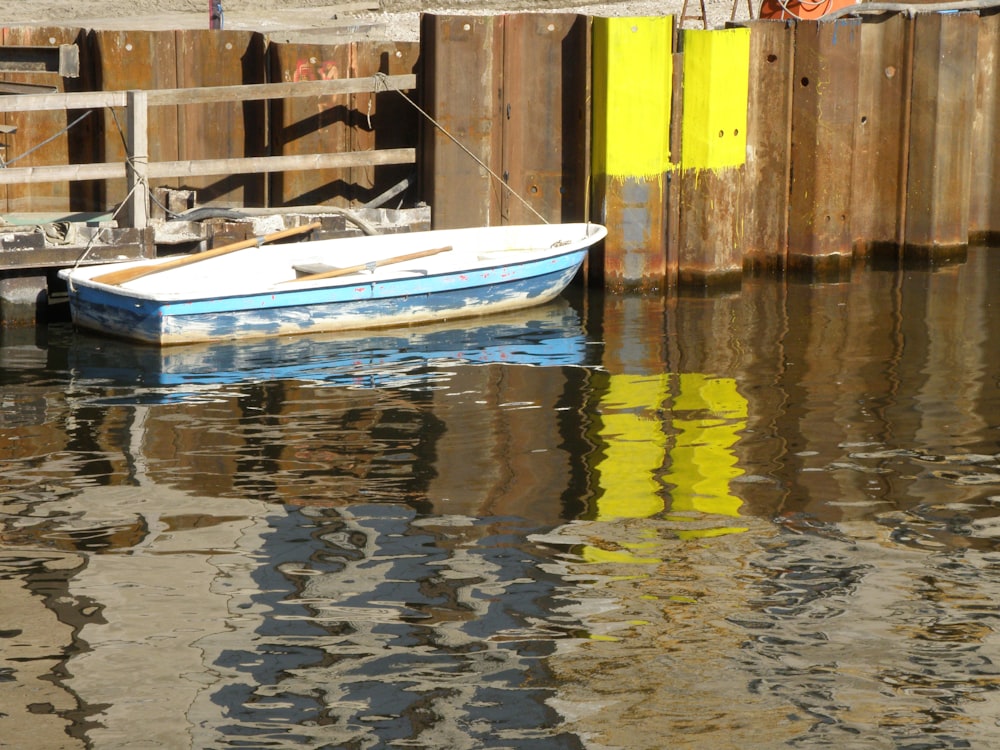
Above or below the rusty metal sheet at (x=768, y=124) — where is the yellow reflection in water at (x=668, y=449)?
below

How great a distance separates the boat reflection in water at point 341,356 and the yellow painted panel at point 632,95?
1503 mm

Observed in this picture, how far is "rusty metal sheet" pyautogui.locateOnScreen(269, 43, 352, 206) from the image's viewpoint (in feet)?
37.6

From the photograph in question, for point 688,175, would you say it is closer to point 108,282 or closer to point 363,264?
point 363,264

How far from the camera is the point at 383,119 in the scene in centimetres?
1182

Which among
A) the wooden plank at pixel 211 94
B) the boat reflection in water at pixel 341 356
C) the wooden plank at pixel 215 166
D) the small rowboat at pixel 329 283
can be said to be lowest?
the boat reflection in water at pixel 341 356

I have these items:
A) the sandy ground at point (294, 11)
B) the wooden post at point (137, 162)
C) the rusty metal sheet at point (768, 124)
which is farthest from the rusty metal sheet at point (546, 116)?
the sandy ground at point (294, 11)

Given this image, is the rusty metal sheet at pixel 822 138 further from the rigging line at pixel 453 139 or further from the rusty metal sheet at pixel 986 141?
the rigging line at pixel 453 139

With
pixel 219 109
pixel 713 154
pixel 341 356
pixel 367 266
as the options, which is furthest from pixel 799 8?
pixel 341 356

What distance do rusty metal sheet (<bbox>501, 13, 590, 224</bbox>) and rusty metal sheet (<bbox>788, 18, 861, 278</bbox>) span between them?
1.91 meters

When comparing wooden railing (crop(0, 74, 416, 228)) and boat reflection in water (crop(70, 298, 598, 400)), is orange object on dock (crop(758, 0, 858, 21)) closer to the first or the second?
wooden railing (crop(0, 74, 416, 228))

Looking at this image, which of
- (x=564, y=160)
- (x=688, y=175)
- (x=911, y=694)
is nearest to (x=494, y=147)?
(x=564, y=160)

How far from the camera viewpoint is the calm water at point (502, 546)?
4.58 metres

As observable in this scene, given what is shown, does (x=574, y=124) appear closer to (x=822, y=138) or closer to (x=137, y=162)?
(x=822, y=138)

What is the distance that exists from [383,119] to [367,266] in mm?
1893
